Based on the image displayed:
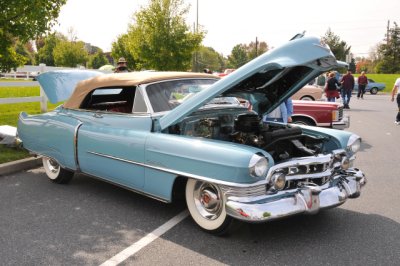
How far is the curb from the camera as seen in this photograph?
19.2 feet

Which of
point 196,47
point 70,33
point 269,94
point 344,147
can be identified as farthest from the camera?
point 70,33

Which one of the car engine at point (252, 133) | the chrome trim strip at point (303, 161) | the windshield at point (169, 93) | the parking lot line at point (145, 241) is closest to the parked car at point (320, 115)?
the car engine at point (252, 133)

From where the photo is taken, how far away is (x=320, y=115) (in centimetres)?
859

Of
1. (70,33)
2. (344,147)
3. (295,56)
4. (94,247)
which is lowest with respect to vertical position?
(94,247)

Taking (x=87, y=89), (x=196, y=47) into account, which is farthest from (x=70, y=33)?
(x=87, y=89)

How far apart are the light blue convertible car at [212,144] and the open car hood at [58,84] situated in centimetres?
2

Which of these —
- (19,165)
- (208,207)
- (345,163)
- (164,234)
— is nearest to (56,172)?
(19,165)

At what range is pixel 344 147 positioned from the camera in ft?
13.5

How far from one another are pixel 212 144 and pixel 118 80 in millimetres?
1751

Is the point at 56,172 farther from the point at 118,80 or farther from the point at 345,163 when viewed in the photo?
the point at 345,163

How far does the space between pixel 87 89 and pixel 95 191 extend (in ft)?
4.38

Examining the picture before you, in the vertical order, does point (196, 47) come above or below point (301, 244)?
above

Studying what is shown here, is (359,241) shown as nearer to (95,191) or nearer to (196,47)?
(95,191)

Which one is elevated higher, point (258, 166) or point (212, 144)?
point (212, 144)
